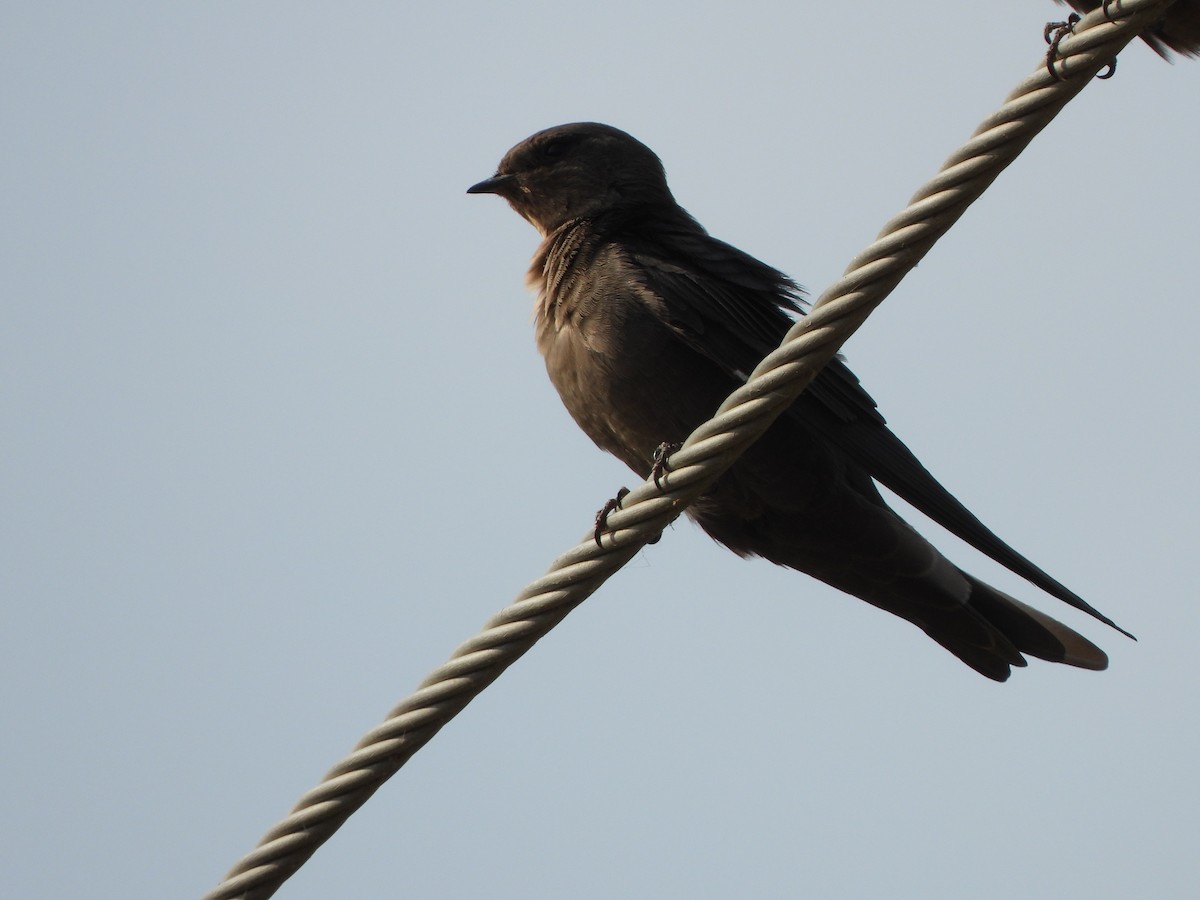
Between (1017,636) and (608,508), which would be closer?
(608,508)

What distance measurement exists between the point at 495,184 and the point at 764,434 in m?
2.18

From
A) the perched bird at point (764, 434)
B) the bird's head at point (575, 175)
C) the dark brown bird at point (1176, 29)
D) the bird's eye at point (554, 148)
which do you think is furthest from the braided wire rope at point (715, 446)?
the bird's eye at point (554, 148)

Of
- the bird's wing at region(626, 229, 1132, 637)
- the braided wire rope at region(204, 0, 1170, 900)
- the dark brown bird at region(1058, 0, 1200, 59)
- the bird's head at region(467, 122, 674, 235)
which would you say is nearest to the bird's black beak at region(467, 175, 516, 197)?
the bird's head at region(467, 122, 674, 235)

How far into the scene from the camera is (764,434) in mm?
5000

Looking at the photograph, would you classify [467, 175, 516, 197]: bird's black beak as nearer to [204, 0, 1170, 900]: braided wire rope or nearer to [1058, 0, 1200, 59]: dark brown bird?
[1058, 0, 1200, 59]: dark brown bird

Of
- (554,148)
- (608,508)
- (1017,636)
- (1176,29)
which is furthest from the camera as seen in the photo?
(554,148)

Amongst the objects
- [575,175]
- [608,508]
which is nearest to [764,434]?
[608,508]

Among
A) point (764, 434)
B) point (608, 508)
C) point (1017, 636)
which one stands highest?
point (1017, 636)

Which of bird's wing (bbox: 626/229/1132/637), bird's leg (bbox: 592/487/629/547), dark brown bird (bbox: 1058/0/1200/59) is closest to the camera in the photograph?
bird's leg (bbox: 592/487/629/547)

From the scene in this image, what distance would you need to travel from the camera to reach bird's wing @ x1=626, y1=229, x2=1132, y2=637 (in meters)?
4.92

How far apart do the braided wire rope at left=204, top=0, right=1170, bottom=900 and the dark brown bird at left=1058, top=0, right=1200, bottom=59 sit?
2.68 m

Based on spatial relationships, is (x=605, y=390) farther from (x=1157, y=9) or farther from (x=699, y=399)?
(x=1157, y=9)

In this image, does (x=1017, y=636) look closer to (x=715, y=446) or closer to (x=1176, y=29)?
(x=1176, y=29)

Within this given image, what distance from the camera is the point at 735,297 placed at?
5.27 metres
